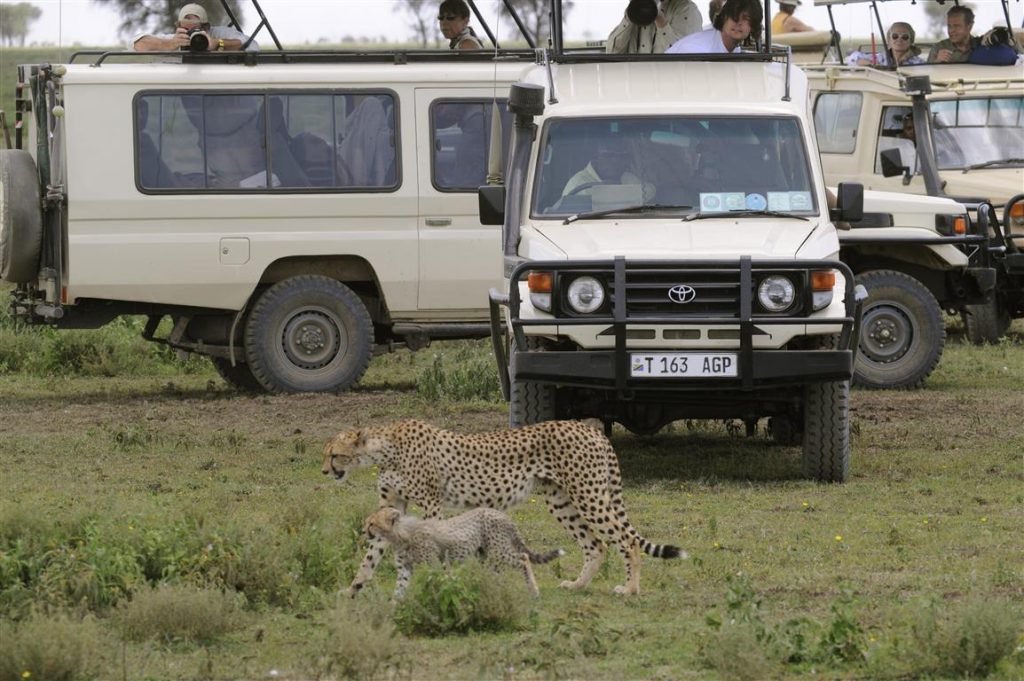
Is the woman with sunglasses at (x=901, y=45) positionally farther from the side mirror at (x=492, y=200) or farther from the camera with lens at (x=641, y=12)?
the side mirror at (x=492, y=200)

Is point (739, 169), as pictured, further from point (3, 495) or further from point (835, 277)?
point (3, 495)

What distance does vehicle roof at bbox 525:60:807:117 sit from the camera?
10172mm

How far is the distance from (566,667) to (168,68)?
799 centimetres

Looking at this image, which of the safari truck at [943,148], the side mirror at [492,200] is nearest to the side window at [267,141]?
the side mirror at [492,200]

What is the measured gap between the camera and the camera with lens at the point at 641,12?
1133cm

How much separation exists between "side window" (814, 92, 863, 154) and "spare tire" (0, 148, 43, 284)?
5995 mm

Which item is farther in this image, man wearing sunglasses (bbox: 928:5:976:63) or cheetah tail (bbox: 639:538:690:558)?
man wearing sunglasses (bbox: 928:5:976:63)

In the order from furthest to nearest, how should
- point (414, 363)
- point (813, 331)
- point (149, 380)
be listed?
point (414, 363) < point (149, 380) < point (813, 331)

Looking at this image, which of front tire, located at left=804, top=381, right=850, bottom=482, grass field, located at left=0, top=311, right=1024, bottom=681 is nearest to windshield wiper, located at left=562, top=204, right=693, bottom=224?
front tire, located at left=804, top=381, right=850, bottom=482

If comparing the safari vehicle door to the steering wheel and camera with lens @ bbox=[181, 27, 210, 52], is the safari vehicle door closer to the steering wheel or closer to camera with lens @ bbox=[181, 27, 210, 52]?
camera with lens @ bbox=[181, 27, 210, 52]

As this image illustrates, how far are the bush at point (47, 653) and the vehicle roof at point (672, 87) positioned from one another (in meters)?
4.98

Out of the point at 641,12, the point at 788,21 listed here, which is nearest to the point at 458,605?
the point at 641,12

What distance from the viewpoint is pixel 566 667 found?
6121 millimetres

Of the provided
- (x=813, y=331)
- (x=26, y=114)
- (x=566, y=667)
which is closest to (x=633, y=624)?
(x=566, y=667)
